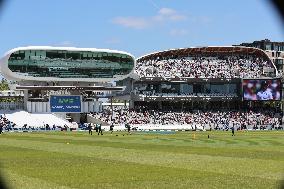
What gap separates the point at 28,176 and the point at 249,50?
11207cm

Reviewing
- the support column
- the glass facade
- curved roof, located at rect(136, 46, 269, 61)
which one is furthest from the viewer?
curved roof, located at rect(136, 46, 269, 61)

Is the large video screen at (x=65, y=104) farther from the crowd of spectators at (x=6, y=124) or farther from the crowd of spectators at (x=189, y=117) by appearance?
the crowd of spectators at (x=6, y=124)

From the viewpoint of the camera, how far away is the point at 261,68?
12175cm

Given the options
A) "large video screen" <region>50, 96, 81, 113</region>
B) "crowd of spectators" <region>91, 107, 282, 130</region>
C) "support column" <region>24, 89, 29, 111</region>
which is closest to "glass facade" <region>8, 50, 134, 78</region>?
"support column" <region>24, 89, 29, 111</region>

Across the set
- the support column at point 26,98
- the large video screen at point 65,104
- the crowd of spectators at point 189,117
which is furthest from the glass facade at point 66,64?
the crowd of spectators at point 189,117

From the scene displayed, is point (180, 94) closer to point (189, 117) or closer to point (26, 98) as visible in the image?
point (189, 117)

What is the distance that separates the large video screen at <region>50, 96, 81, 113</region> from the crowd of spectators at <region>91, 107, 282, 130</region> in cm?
421

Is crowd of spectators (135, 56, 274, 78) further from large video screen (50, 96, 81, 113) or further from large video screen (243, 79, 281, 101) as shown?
large video screen (50, 96, 81, 113)

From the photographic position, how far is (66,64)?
103750mm

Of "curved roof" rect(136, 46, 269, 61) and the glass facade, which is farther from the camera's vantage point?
"curved roof" rect(136, 46, 269, 61)

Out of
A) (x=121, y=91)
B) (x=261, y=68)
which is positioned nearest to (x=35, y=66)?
(x=121, y=91)

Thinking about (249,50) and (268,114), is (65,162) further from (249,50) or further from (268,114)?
(249,50)

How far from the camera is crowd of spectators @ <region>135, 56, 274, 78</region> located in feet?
387

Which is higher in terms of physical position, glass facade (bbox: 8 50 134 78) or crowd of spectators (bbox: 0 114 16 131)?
glass facade (bbox: 8 50 134 78)
